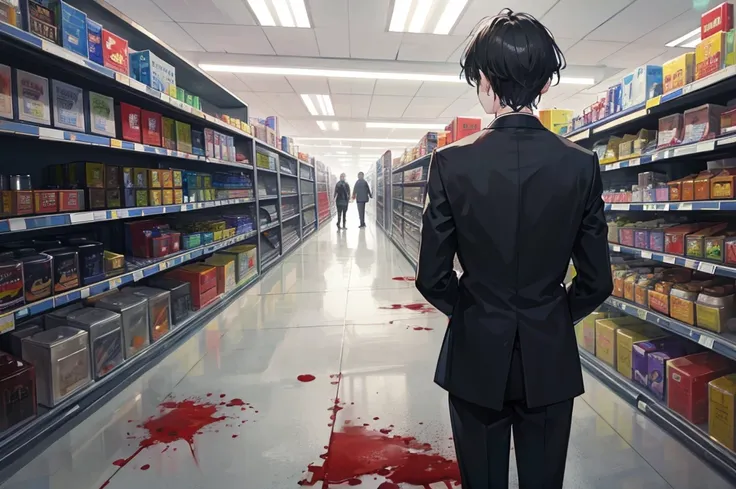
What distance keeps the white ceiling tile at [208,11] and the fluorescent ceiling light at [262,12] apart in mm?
93

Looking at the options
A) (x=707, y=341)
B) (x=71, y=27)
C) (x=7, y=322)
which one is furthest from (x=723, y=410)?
(x=71, y=27)

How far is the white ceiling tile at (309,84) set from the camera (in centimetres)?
792

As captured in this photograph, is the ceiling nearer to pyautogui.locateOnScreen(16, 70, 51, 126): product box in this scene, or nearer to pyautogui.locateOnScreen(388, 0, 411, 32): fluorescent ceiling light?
pyautogui.locateOnScreen(388, 0, 411, 32): fluorescent ceiling light

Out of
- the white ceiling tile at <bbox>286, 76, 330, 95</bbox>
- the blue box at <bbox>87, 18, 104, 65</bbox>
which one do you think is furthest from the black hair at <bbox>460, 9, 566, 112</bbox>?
the white ceiling tile at <bbox>286, 76, 330, 95</bbox>

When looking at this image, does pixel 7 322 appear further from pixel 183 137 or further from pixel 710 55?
pixel 710 55

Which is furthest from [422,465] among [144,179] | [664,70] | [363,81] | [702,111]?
[363,81]

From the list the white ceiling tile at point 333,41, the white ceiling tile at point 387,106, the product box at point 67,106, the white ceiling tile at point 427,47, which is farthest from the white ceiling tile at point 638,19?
the product box at point 67,106

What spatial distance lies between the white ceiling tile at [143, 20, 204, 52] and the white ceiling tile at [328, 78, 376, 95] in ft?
8.42

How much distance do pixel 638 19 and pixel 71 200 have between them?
266 inches

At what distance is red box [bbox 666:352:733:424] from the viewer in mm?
1973

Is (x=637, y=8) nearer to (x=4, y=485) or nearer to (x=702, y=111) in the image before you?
(x=702, y=111)

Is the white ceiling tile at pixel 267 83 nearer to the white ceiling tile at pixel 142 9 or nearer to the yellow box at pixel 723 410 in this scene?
the white ceiling tile at pixel 142 9

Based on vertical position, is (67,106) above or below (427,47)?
below

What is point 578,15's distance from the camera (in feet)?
17.5
